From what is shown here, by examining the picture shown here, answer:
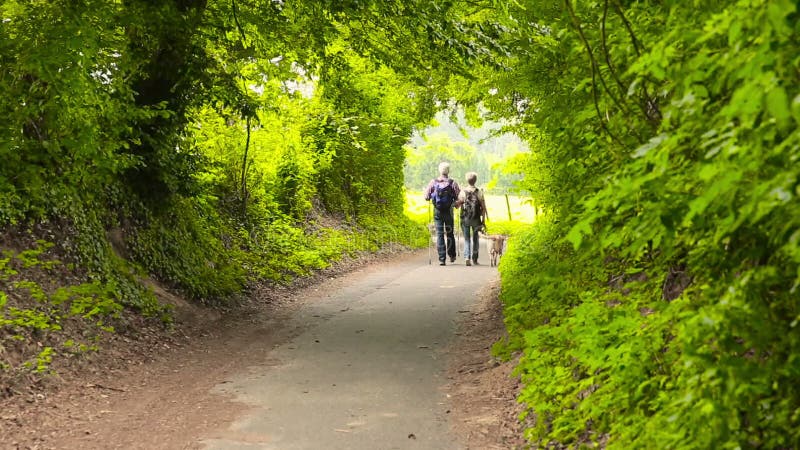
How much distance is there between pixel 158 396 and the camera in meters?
6.99

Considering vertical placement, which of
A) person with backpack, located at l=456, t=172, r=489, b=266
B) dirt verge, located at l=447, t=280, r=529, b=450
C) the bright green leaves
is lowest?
dirt verge, located at l=447, t=280, r=529, b=450

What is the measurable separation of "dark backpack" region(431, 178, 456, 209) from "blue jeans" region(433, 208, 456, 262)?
0.17 m

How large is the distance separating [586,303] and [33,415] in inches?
190

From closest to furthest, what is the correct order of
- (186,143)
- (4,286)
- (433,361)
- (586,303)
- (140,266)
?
(586,303), (4,286), (433,361), (140,266), (186,143)

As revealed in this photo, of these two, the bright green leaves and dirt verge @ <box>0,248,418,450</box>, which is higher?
the bright green leaves

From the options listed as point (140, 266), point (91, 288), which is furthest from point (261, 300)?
point (91, 288)

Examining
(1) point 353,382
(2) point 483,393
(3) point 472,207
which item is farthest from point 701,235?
(3) point 472,207

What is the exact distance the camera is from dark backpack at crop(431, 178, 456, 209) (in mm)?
17812

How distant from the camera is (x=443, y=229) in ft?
60.3

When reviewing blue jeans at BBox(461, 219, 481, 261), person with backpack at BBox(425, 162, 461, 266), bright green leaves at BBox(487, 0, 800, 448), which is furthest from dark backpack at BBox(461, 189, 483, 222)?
bright green leaves at BBox(487, 0, 800, 448)

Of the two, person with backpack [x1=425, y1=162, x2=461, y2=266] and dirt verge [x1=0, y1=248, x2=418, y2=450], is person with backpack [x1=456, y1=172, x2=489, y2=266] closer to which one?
person with backpack [x1=425, y1=162, x2=461, y2=266]

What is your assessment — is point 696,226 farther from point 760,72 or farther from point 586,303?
point 586,303

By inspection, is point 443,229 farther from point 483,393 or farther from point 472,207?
point 483,393

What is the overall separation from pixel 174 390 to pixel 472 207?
1158cm
